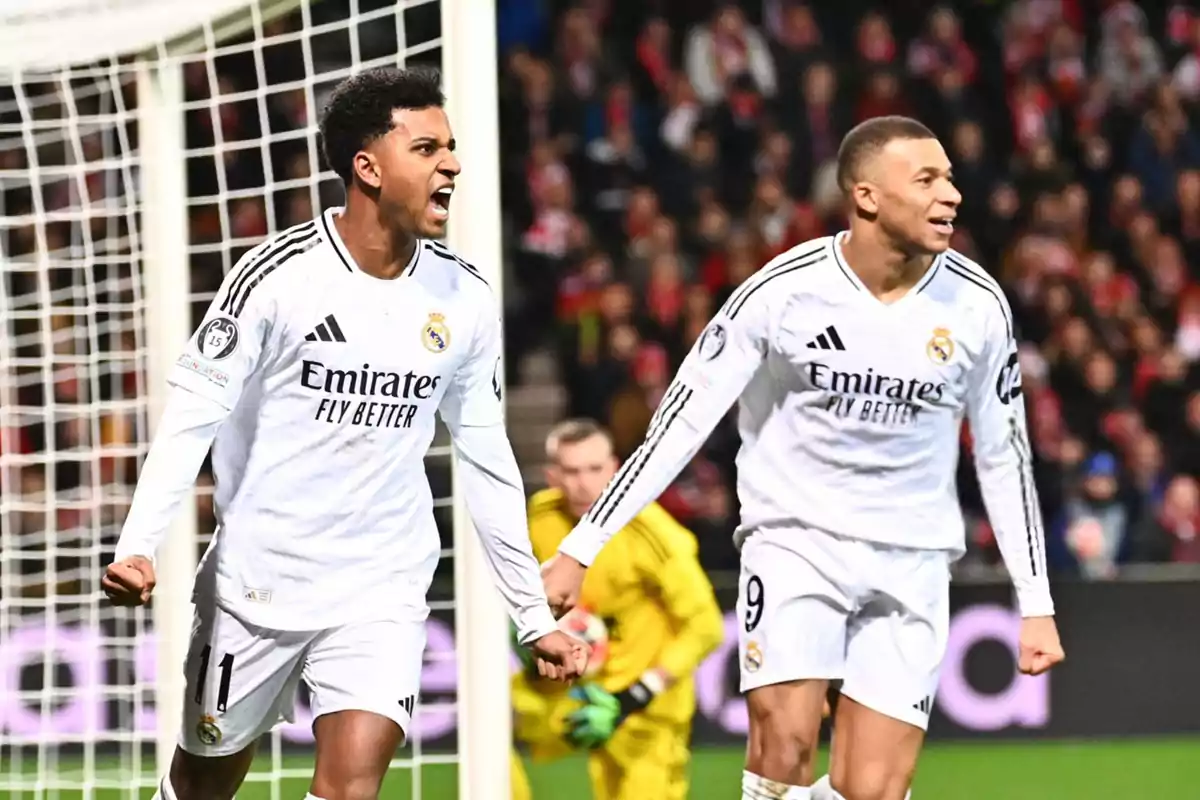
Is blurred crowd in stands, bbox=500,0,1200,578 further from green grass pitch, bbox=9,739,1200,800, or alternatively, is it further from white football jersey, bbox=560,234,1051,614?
white football jersey, bbox=560,234,1051,614

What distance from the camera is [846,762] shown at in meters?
5.01

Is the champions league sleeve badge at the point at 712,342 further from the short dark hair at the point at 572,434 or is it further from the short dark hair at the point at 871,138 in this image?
the short dark hair at the point at 572,434

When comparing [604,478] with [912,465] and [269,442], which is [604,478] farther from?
[269,442]

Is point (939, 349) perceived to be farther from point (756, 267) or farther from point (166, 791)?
point (756, 267)

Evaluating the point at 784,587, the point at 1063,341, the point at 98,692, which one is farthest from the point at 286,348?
the point at 1063,341

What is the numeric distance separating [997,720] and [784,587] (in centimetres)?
482

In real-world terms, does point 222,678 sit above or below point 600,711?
above

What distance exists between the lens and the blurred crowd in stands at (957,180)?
37.3ft

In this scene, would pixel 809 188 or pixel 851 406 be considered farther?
pixel 809 188

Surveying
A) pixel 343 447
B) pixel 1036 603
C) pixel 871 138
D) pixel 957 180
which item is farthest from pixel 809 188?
pixel 343 447

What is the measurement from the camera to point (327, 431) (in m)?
4.41

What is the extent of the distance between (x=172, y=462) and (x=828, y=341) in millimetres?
1696

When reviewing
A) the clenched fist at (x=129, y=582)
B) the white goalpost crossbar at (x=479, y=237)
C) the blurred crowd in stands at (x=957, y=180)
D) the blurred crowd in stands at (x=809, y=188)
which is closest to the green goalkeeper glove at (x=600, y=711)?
the white goalpost crossbar at (x=479, y=237)

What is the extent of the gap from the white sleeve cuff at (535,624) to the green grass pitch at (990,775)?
3.15m
